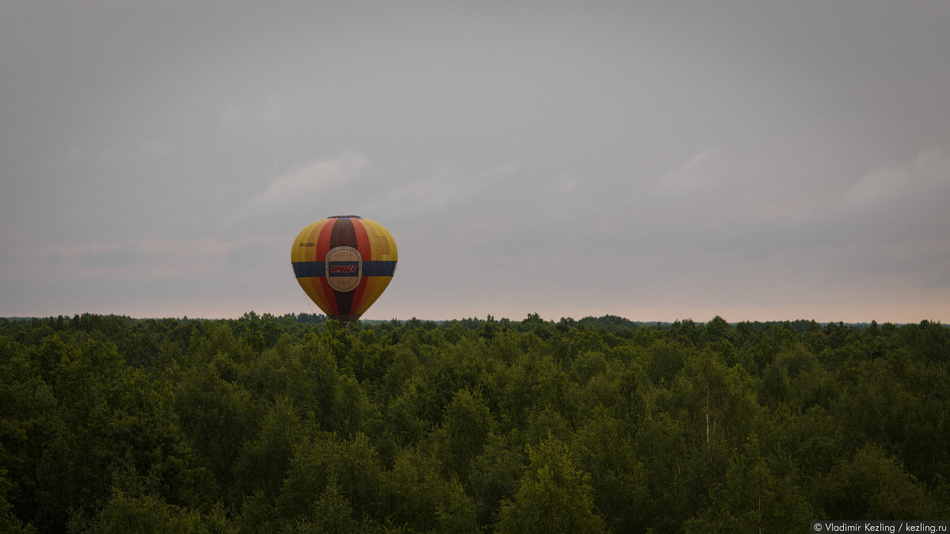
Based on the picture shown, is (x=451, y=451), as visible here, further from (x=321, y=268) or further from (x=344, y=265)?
(x=321, y=268)

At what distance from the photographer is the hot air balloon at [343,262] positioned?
99.6 meters

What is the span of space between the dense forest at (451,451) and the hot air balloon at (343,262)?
81.5 feet

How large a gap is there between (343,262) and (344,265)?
0.42m

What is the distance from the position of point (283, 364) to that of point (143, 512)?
3389cm

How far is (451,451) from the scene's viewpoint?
51844 millimetres

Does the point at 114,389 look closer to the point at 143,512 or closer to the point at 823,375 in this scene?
the point at 143,512

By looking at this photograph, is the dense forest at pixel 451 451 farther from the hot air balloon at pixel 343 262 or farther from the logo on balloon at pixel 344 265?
the hot air balloon at pixel 343 262

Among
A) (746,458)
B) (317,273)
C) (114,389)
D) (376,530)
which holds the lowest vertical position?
(376,530)

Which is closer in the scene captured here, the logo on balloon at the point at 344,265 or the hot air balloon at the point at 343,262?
the logo on balloon at the point at 344,265

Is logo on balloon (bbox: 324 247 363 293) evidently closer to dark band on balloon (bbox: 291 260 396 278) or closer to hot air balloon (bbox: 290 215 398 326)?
hot air balloon (bbox: 290 215 398 326)

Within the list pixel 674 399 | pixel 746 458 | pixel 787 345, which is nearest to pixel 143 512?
pixel 746 458

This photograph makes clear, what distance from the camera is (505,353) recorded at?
84125 millimetres

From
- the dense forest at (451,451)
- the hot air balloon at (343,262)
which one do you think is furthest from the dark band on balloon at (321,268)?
the dense forest at (451,451)

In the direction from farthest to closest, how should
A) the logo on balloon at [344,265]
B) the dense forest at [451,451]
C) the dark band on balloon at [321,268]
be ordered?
the dark band on balloon at [321,268] < the logo on balloon at [344,265] < the dense forest at [451,451]
